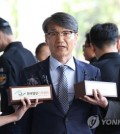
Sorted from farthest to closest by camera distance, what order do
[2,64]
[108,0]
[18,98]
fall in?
[108,0]
[2,64]
[18,98]

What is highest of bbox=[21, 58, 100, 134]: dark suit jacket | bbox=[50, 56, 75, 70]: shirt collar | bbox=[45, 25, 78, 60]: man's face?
bbox=[45, 25, 78, 60]: man's face

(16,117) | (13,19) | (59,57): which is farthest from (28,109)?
(13,19)

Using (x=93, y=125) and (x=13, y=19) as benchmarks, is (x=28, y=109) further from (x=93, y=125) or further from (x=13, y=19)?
(x=13, y=19)

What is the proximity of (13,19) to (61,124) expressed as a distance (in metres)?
3.38

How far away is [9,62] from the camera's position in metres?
2.24

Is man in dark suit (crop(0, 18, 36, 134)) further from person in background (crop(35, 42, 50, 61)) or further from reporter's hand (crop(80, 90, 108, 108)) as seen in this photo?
person in background (crop(35, 42, 50, 61))

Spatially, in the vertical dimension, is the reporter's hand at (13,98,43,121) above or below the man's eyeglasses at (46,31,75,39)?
below

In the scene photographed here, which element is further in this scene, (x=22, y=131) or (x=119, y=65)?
(x=119, y=65)

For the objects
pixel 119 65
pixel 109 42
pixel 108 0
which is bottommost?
pixel 119 65

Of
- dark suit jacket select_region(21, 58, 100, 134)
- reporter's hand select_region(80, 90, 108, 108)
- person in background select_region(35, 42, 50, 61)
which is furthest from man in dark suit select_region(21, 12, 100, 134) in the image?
person in background select_region(35, 42, 50, 61)

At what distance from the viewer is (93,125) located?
1.62 metres

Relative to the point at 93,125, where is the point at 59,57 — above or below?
above

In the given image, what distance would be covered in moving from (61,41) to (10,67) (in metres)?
0.75

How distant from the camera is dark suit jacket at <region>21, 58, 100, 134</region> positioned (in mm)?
1530
